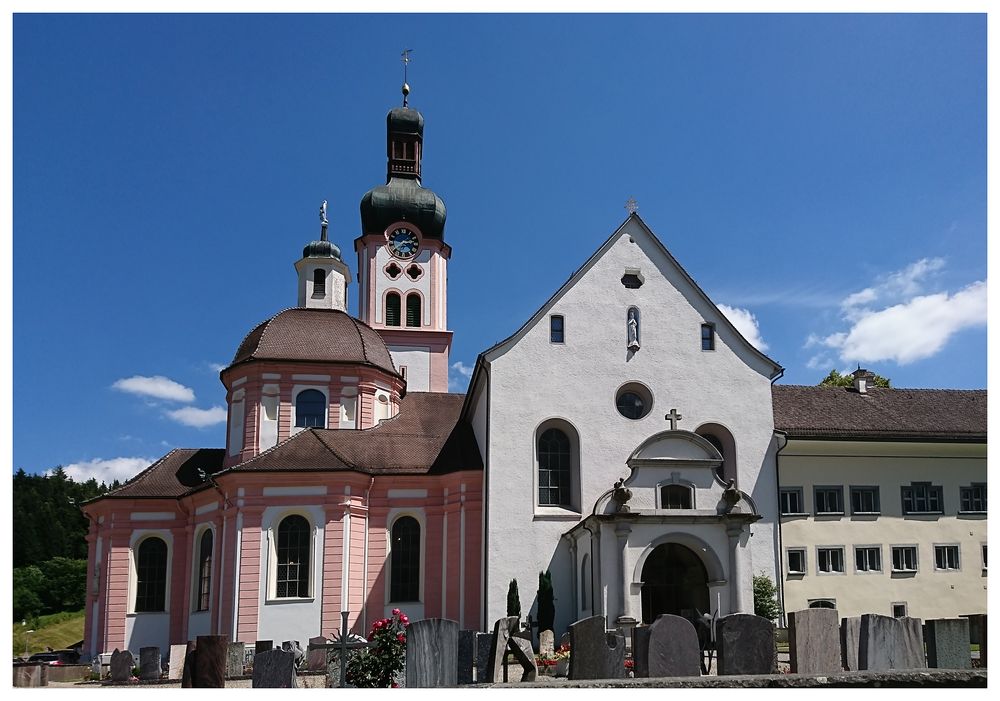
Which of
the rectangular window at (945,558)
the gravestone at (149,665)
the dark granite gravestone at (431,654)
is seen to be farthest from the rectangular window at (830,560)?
the dark granite gravestone at (431,654)

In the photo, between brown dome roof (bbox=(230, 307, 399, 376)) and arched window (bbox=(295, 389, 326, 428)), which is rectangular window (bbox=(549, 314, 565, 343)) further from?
arched window (bbox=(295, 389, 326, 428))

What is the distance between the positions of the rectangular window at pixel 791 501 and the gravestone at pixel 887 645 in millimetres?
21091

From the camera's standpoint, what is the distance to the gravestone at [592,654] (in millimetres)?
13797

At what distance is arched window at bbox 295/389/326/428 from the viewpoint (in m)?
38.9

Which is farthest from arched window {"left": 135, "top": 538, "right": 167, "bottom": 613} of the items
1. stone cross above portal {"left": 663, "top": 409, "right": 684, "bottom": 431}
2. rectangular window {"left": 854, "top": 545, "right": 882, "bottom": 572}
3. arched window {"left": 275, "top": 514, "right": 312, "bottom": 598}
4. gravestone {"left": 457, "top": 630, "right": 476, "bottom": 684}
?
rectangular window {"left": 854, "top": 545, "right": 882, "bottom": 572}

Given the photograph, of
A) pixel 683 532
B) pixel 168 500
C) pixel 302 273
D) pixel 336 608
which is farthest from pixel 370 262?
pixel 683 532

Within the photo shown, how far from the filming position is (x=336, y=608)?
108ft

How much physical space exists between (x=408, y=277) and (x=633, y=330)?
971 inches

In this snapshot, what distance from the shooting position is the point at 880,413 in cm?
3803

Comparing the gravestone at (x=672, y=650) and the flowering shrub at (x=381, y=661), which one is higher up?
the gravestone at (x=672, y=650)

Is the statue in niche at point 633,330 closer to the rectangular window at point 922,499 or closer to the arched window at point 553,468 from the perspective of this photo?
the arched window at point 553,468

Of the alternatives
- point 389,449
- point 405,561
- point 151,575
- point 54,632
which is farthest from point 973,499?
point 54,632

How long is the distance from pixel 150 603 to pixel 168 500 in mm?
4058

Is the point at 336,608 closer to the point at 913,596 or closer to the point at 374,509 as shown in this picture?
the point at 374,509
